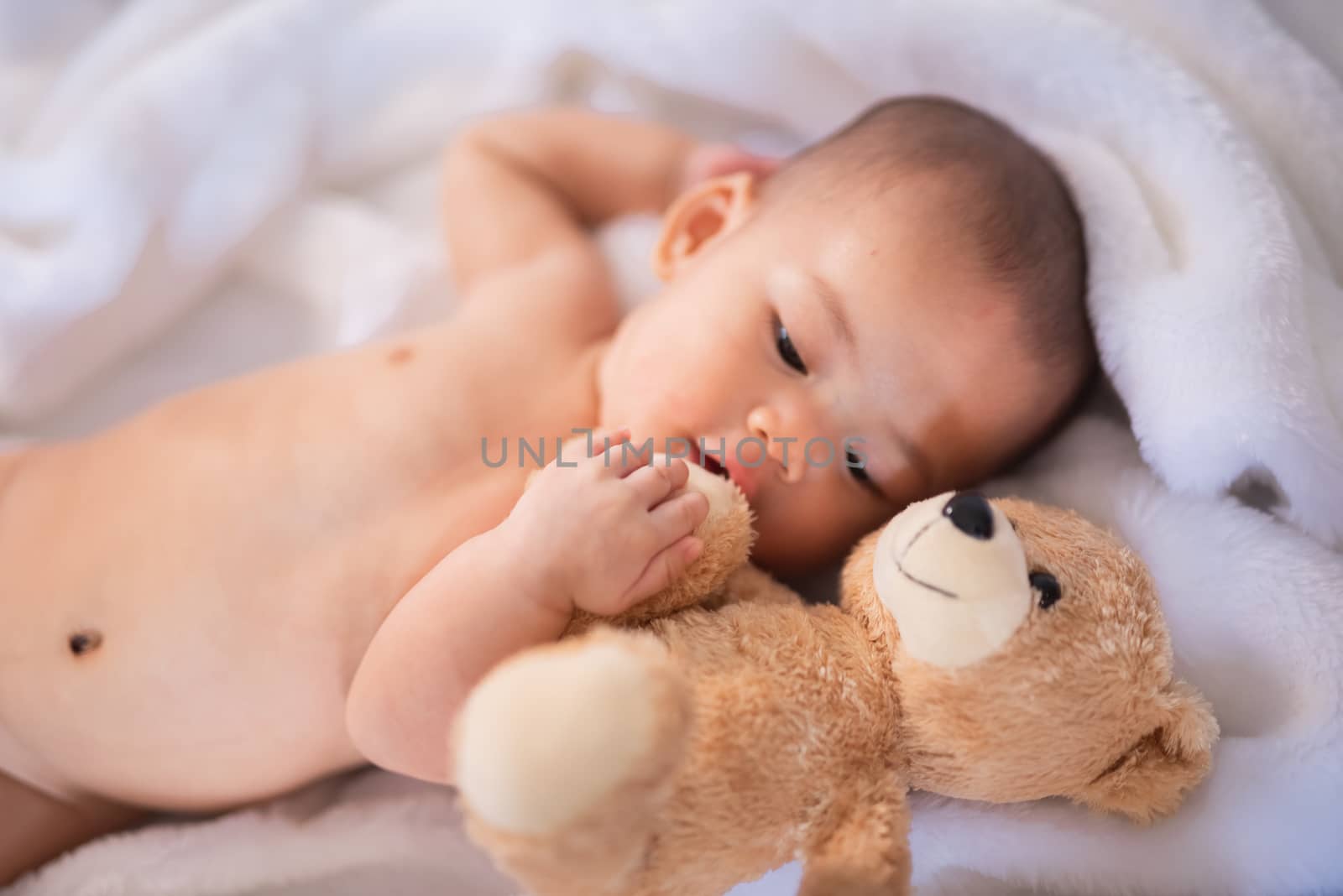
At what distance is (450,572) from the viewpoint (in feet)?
2.57

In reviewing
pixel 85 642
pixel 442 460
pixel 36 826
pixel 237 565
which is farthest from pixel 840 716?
→ pixel 36 826

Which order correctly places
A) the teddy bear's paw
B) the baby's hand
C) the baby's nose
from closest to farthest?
the teddy bear's paw
the baby's hand
the baby's nose

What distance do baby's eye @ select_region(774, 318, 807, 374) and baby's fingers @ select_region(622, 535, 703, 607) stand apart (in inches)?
9.6

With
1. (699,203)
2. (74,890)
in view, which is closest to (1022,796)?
(699,203)

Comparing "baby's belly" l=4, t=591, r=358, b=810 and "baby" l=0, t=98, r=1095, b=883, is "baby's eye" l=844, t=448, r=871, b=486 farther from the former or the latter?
"baby's belly" l=4, t=591, r=358, b=810

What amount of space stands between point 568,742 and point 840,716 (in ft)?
0.81

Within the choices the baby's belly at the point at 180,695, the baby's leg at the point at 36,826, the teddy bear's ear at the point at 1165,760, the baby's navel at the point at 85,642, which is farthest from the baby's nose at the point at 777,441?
the baby's leg at the point at 36,826

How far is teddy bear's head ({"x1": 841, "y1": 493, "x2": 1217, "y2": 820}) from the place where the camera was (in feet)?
2.04

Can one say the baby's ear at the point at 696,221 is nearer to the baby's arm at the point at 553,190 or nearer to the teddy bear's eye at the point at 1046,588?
the baby's arm at the point at 553,190

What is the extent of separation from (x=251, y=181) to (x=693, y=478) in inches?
36.6

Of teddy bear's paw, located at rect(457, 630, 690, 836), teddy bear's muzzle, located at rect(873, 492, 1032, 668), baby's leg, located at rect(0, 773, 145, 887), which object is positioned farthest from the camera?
baby's leg, located at rect(0, 773, 145, 887)

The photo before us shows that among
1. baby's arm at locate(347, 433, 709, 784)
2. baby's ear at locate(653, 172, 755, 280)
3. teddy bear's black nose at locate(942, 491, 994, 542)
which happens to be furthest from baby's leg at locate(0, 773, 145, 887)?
teddy bear's black nose at locate(942, 491, 994, 542)

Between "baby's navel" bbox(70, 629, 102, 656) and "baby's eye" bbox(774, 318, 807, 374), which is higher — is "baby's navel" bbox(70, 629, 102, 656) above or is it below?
below

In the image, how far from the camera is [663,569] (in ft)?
2.45
